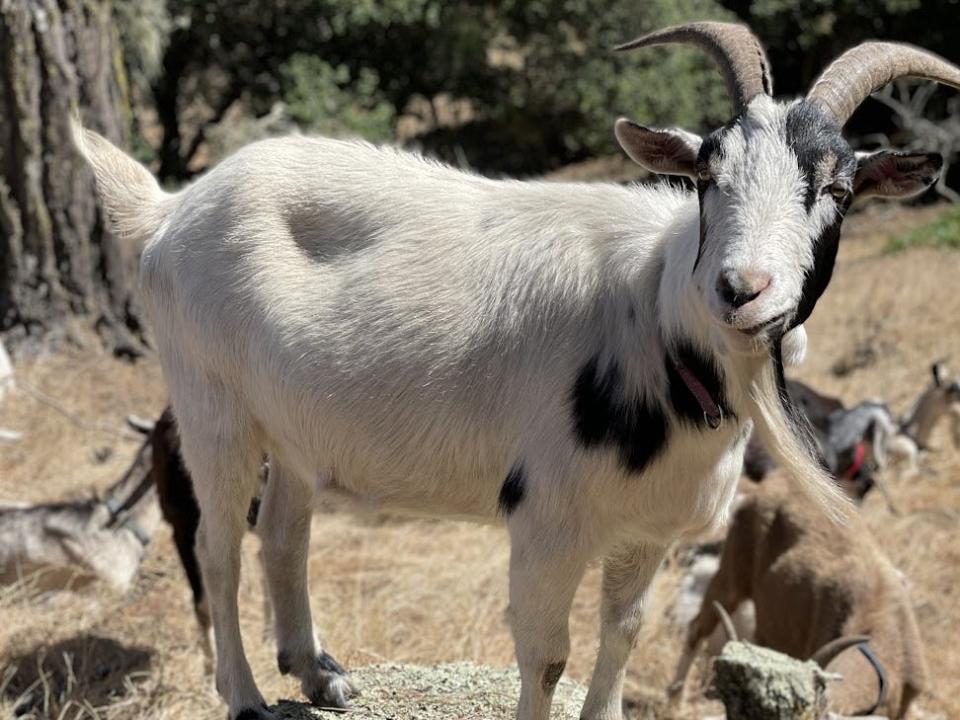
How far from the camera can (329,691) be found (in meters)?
4.10

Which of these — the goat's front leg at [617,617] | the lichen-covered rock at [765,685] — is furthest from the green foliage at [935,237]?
the goat's front leg at [617,617]

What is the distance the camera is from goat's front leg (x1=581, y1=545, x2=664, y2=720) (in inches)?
145

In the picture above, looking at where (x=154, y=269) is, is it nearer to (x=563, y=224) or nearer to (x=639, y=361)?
(x=563, y=224)

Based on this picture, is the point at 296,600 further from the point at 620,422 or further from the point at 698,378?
the point at 698,378

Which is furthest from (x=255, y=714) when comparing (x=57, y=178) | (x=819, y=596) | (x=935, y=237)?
(x=935, y=237)

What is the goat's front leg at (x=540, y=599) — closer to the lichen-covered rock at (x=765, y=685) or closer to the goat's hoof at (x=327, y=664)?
the goat's hoof at (x=327, y=664)

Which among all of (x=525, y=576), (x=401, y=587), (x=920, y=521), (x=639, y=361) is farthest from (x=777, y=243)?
(x=920, y=521)

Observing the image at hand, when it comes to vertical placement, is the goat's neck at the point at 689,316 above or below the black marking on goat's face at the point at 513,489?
above

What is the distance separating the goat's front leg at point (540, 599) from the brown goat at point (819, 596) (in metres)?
2.28

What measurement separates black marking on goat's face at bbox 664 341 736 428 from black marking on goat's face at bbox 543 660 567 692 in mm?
807

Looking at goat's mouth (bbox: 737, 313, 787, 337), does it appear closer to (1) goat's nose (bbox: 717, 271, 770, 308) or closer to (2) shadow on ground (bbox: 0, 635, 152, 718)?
(1) goat's nose (bbox: 717, 271, 770, 308)

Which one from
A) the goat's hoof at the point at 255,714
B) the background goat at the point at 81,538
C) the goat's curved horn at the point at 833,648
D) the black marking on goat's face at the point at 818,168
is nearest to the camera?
the black marking on goat's face at the point at 818,168

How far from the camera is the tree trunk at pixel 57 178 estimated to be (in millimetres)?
8812

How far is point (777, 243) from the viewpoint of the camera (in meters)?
2.72
